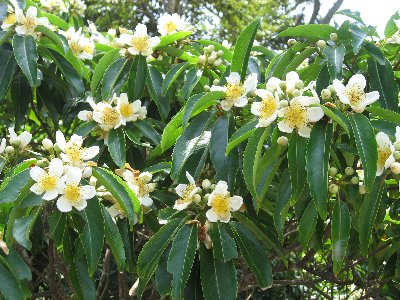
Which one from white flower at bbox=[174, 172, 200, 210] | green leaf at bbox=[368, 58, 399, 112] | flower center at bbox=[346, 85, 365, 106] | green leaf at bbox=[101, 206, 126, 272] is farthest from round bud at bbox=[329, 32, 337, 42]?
green leaf at bbox=[101, 206, 126, 272]

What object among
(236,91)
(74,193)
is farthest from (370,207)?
(74,193)

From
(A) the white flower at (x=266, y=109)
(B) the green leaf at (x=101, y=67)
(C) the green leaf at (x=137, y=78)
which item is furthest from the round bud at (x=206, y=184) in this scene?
(B) the green leaf at (x=101, y=67)

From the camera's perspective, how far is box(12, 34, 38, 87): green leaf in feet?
5.92

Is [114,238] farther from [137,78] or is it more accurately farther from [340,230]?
[137,78]

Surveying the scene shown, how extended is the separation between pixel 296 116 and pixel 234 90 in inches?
11.6

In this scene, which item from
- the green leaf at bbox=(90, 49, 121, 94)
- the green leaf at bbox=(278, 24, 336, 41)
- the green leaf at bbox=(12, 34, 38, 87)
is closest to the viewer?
the green leaf at bbox=(278, 24, 336, 41)

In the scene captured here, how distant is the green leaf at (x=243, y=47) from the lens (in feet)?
5.13

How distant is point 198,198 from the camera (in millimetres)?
1507

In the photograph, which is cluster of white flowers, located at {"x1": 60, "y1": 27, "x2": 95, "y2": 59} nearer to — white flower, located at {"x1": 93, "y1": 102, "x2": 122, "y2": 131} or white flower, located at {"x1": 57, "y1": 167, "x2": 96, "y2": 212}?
white flower, located at {"x1": 93, "y1": 102, "x2": 122, "y2": 131}

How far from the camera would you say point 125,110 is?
1858 mm

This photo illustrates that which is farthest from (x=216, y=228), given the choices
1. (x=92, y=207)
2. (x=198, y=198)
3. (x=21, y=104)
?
(x=21, y=104)

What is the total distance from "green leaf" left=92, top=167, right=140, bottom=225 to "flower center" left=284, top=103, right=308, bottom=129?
0.40m

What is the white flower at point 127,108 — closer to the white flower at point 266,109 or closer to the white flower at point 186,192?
the white flower at point 186,192

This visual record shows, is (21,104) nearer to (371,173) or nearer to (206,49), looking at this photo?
(206,49)
